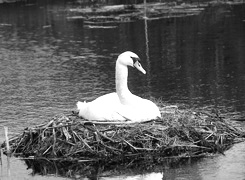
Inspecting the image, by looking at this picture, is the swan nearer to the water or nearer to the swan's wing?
the swan's wing

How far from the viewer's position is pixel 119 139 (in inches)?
572

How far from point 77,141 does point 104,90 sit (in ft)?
26.6

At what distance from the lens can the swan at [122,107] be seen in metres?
15.4

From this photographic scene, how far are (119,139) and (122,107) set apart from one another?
1261 millimetres

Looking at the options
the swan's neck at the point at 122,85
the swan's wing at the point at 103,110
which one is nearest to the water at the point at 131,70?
the swan's wing at the point at 103,110

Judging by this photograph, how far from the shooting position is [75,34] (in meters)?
38.2

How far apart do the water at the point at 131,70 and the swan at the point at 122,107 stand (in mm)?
1615

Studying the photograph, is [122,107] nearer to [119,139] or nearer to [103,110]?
[103,110]

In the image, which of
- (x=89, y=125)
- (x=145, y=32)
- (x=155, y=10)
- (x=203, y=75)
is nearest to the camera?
(x=89, y=125)

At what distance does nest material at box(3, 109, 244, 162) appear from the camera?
47.9ft

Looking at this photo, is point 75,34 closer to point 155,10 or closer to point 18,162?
point 155,10

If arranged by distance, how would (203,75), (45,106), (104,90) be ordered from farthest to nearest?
(203,75)
(104,90)
(45,106)

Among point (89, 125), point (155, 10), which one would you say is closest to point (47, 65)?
point (89, 125)

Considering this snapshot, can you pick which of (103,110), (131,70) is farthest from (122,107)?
(131,70)
